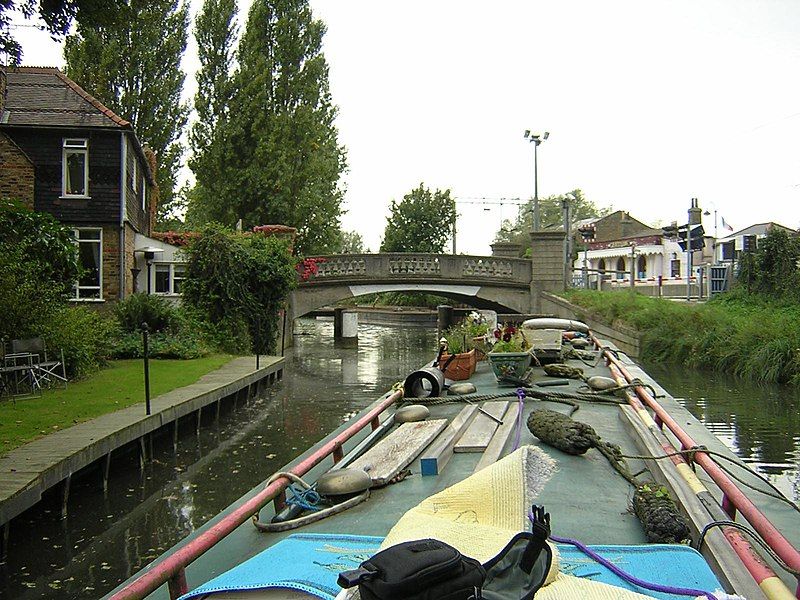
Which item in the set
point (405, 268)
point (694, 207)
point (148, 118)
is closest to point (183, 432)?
point (405, 268)

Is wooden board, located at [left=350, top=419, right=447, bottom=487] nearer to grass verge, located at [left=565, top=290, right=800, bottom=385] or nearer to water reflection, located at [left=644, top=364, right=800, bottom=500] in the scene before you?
water reflection, located at [left=644, top=364, right=800, bottom=500]

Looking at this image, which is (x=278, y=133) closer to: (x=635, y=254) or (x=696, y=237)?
(x=696, y=237)

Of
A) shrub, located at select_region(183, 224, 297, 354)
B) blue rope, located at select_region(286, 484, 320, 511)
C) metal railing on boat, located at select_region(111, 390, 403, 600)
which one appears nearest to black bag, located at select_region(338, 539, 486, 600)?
metal railing on boat, located at select_region(111, 390, 403, 600)

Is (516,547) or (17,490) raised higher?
(516,547)

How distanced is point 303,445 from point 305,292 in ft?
42.5

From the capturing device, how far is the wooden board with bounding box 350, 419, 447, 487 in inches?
176

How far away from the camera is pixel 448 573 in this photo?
6.41ft

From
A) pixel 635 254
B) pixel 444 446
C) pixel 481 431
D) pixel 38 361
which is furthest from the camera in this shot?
pixel 635 254

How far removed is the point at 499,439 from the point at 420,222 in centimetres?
3827

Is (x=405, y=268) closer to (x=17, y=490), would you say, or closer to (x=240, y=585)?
(x=17, y=490)

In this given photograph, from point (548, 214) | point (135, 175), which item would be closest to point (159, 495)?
point (135, 175)

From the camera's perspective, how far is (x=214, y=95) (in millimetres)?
30156

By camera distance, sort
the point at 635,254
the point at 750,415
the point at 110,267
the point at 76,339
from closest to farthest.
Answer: the point at 76,339
the point at 750,415
the point at 110,267
the point at 635,254

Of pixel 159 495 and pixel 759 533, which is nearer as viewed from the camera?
pixel 759 533
